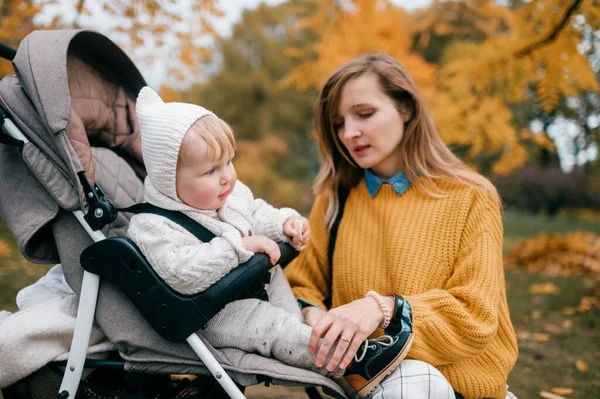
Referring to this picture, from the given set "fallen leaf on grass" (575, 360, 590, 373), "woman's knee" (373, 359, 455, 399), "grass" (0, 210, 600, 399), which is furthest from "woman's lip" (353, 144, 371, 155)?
"fallen leaf on grass" (575, 360, 590, 373)

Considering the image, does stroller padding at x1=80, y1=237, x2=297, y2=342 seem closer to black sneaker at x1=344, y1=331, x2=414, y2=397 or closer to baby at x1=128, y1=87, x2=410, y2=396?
baby at x1=128, y1=87, x2=410, y2=396

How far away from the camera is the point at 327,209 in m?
2.34

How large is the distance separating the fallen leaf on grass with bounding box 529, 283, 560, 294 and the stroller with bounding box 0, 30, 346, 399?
16.0ft

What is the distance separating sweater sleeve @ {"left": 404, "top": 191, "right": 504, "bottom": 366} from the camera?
1635mm

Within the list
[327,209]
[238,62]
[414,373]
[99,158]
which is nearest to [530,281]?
[327,209]

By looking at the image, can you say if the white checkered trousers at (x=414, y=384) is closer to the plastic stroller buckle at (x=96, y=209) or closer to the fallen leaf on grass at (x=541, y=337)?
the plastic stroller buckle at (x=96, y=209)

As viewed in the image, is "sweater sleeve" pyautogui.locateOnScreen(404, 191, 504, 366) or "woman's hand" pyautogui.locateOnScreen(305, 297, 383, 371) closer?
"woman's hand" pyautogui.locateOnScreen(305, 297, 383, 371)

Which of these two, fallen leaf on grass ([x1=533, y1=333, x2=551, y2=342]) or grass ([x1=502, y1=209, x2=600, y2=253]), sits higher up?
fallen leaf on grass ([x1=533, y1=333, x2=551, y2=342])

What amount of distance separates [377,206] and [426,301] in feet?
1.89

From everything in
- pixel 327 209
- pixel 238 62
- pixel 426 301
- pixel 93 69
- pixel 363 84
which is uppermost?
pixel 238 62

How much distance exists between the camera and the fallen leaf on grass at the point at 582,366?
3.42 meters

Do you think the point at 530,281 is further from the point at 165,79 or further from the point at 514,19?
the point at 165,79

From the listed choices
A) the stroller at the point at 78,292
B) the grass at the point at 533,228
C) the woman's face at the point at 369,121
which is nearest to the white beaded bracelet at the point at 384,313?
the stroller at the point at 78,292

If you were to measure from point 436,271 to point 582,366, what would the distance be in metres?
2.33
